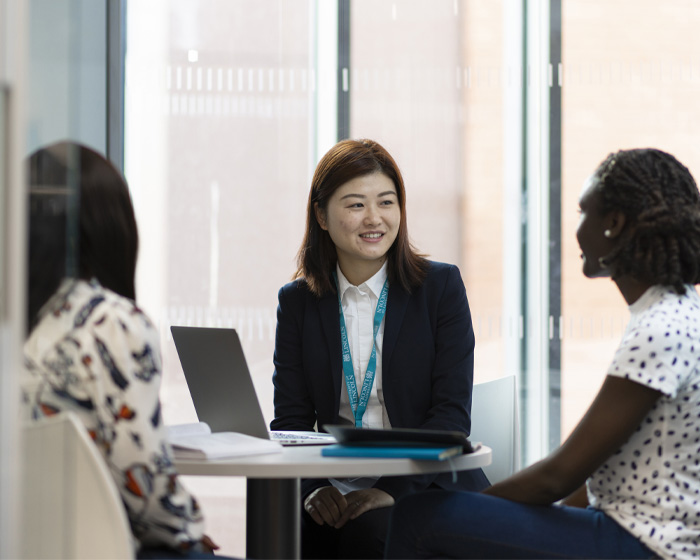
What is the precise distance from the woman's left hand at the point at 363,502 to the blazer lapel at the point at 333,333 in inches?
11.9

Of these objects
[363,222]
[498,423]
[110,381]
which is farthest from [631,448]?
[498,423]

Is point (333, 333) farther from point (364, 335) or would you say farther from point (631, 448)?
point (631, 448)

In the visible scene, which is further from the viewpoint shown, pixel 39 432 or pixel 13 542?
pixel 39 432

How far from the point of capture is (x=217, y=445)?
2.02m

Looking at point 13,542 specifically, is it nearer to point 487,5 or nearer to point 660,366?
point 660,366

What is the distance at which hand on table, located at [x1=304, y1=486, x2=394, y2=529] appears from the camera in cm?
252

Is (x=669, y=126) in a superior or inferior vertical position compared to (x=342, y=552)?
superior

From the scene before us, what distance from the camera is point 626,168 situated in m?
2.05

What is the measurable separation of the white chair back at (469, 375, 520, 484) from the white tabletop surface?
114 centimetres

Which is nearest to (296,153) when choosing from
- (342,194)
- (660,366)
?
(342,194)

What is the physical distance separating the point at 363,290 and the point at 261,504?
0.88 m

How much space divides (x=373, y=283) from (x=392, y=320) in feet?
0.50

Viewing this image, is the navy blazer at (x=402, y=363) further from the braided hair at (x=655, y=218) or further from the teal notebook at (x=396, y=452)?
the braided hair at (x=655, y=218)

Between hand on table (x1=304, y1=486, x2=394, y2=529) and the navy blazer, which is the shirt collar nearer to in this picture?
the navy blazer
